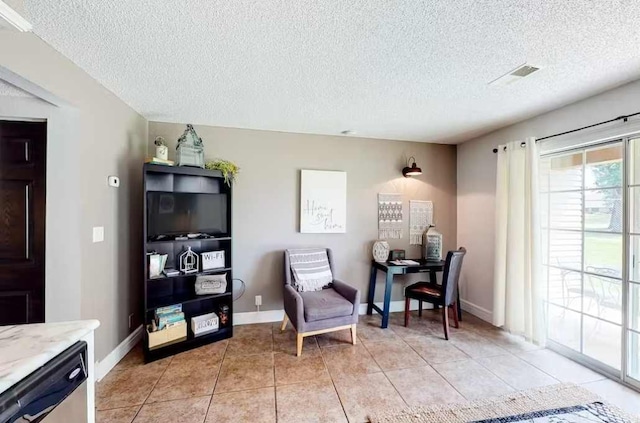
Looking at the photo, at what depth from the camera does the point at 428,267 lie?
3.26 m

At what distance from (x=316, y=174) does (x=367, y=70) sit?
5.42ft

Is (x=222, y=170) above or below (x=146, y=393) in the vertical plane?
above

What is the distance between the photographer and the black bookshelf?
2.49 meters

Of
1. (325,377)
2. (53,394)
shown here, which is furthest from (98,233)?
(325,377)

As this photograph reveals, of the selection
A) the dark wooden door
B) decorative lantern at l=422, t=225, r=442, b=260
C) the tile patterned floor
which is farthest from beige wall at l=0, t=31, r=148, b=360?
decorative lantern at l=422, t=225, r=442, b=260

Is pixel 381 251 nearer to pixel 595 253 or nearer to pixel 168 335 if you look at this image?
pixel 595 253

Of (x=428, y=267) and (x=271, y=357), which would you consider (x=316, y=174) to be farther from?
(x=271, y=357)

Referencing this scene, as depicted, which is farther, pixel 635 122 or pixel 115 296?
pixel 115 296

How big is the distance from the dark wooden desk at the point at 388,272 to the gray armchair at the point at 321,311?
1.80 ft

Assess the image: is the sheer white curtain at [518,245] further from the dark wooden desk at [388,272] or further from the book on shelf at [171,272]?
the book on shelf at [171,272]

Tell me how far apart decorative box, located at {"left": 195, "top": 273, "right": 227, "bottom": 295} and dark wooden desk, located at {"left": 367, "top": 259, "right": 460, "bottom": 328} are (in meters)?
1.82

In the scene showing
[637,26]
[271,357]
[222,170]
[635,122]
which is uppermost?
[637,26]

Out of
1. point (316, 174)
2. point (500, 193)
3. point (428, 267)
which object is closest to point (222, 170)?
point (316, 174)

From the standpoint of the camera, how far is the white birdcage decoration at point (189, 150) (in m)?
2.70
